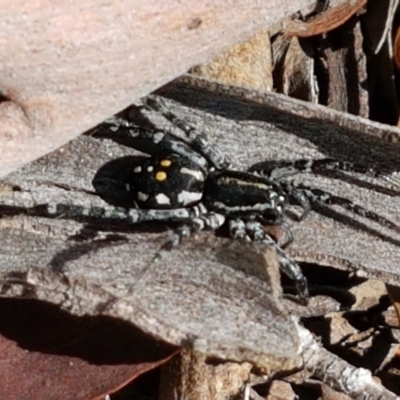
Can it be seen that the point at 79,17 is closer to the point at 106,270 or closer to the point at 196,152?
the point at 106,270

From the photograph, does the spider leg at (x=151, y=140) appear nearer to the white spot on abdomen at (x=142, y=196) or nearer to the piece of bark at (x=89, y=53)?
the white spot on abdomen at (x=142, y=196)

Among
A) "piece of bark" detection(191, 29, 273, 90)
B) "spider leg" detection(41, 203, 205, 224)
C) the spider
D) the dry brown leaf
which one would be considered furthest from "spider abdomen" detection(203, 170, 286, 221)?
the dry brown leaf

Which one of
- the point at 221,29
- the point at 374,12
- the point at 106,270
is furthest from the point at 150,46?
the point at 374,12

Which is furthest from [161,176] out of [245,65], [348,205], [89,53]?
[89,53]

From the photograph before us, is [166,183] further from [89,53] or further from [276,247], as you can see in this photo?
[89,53]

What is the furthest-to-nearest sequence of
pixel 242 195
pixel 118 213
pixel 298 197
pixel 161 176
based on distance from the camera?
pixel 242 195, pixel 161 176, pixel 298 197, pixel 118 213

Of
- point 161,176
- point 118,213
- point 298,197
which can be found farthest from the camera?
point 161,176
